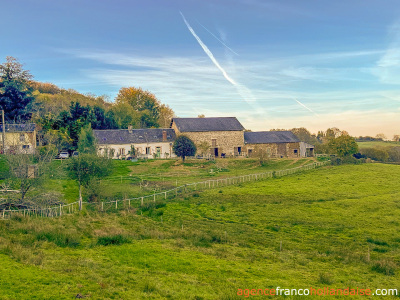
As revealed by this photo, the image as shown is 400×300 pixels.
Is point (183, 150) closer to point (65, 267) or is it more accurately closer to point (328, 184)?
point (328, 184)

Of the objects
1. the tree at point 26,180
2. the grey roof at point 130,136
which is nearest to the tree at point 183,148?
the grey roof at point 130,136

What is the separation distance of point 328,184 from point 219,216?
57.6 feet

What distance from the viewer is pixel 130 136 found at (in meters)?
58.3

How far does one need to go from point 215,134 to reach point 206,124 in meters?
2.68

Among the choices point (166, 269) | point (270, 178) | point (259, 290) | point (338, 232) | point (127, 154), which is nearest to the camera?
point (259, 290)

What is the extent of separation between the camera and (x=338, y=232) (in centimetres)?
1928

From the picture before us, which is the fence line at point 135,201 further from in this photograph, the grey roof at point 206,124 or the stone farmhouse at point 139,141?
the stone farmhouse at point 139,141

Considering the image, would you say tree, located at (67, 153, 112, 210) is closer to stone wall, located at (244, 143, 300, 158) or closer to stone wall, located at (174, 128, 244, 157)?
stone wall, located at (174, 128, 244, 157)

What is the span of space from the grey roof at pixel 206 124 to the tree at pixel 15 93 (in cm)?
2527

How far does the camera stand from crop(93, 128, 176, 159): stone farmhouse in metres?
55.9

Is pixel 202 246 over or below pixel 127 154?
below

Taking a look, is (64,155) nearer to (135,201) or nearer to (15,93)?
(15,93)

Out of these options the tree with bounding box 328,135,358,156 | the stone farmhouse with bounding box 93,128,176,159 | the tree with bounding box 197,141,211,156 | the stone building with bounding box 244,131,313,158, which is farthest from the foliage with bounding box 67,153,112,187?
the tree with bounding box 328,135,358,156

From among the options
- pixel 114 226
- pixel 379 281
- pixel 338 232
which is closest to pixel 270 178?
pixel 338 232
